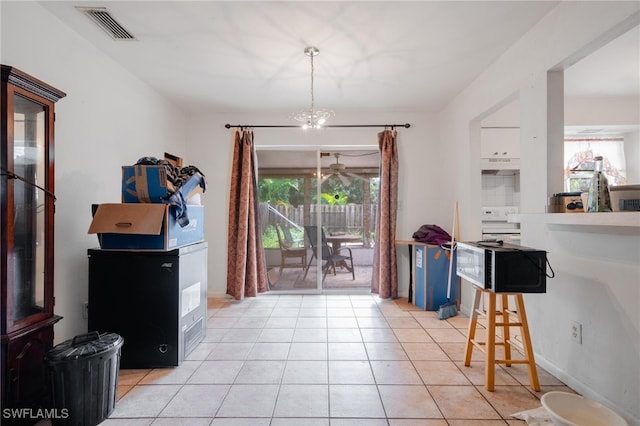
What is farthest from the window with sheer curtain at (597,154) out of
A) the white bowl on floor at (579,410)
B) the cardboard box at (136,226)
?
the cardboard box at (136,226)

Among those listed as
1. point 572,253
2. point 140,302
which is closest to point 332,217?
point 140,302

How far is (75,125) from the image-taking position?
2283 mm

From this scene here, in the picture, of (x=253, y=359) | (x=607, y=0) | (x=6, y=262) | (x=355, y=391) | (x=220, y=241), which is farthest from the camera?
(x=220, y=241)

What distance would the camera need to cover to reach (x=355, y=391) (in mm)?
1940

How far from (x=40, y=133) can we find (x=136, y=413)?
172 centimetres

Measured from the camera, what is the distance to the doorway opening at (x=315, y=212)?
4.27m

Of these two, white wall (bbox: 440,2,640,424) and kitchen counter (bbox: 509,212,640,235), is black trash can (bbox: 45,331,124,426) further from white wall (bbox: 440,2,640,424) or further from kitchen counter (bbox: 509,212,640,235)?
white wall (bbox: 440,2,640,424)

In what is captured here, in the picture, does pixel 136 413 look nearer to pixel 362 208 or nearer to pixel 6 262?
pixel 6 262

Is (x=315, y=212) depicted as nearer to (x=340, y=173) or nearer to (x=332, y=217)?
(x=332, y=217)

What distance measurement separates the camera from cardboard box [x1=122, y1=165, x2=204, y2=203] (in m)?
2.18

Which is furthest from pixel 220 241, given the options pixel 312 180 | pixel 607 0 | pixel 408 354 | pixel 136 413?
pixel 607 0

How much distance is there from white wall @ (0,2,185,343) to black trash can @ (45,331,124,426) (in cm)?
74

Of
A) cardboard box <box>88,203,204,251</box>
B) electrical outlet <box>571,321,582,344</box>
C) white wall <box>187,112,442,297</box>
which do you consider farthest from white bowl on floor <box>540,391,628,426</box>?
white wall <box>187,112,442,297</box>

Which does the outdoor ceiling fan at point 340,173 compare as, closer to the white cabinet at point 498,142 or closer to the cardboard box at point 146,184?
the white cabinet at point 498,142
